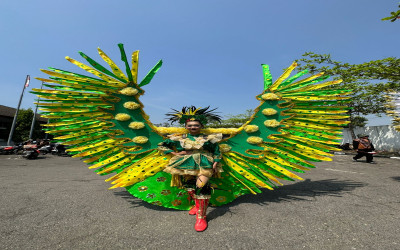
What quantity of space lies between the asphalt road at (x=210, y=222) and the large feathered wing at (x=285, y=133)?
577 mm

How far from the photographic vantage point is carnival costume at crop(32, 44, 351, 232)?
2.83m

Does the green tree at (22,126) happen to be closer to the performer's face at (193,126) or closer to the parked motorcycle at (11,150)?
the parked motorcycle at (11,150)

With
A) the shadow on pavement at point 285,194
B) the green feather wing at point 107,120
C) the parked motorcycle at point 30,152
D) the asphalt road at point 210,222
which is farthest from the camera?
the parked motorcycle at point 30,152

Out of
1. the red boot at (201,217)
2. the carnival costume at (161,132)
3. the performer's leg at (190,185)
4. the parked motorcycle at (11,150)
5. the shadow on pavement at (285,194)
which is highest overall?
the carnival costume at (161,132)

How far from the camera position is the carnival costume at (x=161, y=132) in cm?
283

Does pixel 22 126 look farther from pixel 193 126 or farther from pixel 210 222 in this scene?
pixel 210 222

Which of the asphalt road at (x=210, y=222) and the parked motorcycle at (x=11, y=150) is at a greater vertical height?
the asphalt road at (x=210, y=222)

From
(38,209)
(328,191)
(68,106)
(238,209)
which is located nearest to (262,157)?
(238,209)

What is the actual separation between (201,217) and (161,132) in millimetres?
1420

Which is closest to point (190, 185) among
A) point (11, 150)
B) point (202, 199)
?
point (202, 199)

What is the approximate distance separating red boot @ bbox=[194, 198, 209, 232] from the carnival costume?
0.12ft

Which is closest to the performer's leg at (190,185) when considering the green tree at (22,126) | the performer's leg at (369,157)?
the performer's leg at (369,157)

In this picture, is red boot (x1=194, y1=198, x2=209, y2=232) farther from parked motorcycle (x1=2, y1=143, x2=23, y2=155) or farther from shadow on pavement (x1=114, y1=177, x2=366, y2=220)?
parked motorcycle (x1=2, y1=143, x2=23, y2=155)

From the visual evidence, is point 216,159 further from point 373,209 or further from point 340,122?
point 373,209
